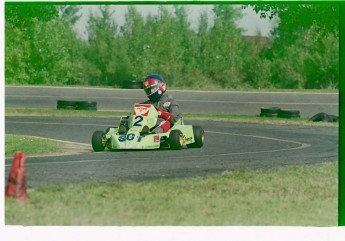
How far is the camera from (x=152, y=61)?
1548 centimetres

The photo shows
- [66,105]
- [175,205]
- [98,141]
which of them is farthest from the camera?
[66,105]

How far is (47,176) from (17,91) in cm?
180

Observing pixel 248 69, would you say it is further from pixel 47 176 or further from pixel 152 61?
pixel 47 176

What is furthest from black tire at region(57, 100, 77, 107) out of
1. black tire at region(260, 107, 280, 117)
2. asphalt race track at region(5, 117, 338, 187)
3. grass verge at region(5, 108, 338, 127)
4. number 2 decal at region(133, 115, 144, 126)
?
black tire at region(260, 107, 280, 117)

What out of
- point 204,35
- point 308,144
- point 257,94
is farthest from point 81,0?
point 308,144

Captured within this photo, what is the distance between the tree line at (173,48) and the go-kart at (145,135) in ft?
2.25

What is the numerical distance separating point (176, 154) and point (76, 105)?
1.95m

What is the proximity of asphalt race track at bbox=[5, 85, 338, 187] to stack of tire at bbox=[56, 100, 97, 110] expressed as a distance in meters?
0.20

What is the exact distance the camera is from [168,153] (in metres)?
16.0

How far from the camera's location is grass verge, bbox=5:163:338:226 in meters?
13.1

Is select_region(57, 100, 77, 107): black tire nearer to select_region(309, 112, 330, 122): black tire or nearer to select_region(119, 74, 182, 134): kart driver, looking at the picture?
select_region(119, 74, 182, 134): kart driver

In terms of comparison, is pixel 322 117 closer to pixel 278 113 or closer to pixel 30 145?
pixel 278 113

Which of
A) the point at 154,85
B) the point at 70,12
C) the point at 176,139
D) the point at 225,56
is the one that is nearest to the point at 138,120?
the point at 176,139

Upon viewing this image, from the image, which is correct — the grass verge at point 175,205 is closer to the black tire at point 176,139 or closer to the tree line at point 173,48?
the black tire at point 176,139
